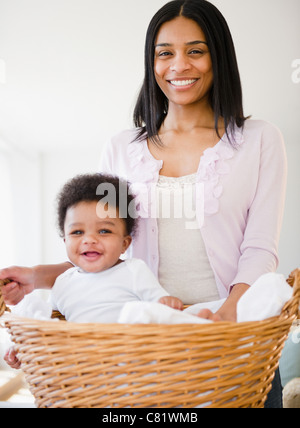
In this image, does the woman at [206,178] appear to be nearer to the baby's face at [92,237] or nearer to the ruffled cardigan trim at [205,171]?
the ruffled cardigan trim at [205,171]

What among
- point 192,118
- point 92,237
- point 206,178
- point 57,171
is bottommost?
point 92,237

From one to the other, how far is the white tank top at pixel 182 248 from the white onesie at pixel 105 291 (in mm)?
126

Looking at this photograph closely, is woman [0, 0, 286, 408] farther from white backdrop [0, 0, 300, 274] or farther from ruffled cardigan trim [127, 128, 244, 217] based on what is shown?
white backdrop [0, 0, 300, 274]

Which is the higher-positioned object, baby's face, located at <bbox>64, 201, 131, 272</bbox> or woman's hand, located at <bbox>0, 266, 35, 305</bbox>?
baby's face, located at <bbox>64, 201, 131, 272</bbox>

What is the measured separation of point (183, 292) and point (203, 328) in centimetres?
49

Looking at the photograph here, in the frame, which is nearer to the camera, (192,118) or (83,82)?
(192,118)

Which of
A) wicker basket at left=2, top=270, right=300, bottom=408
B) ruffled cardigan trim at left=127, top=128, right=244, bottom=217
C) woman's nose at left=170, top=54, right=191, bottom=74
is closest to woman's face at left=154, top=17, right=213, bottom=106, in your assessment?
woman's nose at left=170, top=54, right=191, bottom=74

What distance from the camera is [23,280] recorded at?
3.00ft

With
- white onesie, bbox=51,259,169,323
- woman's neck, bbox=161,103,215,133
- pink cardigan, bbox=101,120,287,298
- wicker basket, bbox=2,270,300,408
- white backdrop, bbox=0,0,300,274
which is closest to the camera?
wicker basket, bbox=2,270,300,408

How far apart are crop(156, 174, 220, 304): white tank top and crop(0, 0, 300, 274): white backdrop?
3.17 ft

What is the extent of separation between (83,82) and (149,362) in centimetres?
371

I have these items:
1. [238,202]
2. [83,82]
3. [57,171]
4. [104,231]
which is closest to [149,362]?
[104,231]

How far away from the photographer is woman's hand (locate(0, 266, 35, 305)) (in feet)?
2.87

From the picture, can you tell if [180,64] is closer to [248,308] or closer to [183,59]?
[183,59]
